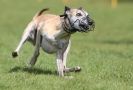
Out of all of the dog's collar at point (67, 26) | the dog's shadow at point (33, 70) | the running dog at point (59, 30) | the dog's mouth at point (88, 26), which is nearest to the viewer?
the dog's mouth at point (88, 26)

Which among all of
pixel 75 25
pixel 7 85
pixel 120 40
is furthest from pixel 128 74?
pixel 120 40

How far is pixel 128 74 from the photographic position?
1184 centimetres

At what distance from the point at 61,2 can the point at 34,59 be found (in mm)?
33381

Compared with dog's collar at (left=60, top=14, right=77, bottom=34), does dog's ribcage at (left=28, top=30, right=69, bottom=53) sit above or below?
below

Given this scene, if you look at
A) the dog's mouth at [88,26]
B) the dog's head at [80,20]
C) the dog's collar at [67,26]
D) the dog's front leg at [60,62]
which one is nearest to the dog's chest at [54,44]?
the dog's front leg at [60,62]

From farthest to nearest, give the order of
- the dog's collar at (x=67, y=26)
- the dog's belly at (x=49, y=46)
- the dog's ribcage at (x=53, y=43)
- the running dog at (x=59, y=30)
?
the dog's belly at (x=49, y=46), the dog's ribcage at (x=53, y=43), the dog's collar at (x=67, y=26), the running dog at (x=59, y=30)

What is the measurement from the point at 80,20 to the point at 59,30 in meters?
0.68

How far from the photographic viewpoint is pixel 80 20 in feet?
35.6

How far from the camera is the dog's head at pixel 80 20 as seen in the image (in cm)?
1077

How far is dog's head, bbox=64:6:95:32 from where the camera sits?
10.8 m

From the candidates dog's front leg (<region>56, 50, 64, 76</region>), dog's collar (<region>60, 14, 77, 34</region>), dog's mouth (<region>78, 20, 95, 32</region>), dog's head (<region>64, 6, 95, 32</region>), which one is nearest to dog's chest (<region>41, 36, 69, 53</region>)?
dog's front leg (<region>56, 50, 64, 76</region>)

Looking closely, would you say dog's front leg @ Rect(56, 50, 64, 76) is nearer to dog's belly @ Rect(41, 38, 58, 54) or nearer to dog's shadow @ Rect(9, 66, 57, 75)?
dog's belly @ Rect(41, 38, 58, 54)

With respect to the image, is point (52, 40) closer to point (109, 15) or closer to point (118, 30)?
point (118, 30)

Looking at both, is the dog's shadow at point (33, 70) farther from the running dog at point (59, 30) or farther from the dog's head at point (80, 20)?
the dog's head at point (80, 20)
